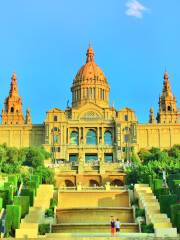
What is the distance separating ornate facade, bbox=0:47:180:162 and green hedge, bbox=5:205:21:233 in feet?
161

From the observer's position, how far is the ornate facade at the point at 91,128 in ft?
Answer: 270

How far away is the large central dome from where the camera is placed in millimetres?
95500

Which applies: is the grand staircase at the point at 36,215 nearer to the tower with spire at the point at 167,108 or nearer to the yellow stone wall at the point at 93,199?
the yellow stone wall at the point at 93,199

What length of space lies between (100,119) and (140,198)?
48956 mm

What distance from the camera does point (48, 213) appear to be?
114 ft

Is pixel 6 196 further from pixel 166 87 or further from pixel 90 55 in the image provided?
pixel 90 55

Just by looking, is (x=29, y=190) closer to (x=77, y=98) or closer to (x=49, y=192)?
(x=49, y=192)

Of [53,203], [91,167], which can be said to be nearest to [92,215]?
[53,203]

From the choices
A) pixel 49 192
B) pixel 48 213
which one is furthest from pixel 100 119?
pixel 48 213

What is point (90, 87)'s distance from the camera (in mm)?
95938

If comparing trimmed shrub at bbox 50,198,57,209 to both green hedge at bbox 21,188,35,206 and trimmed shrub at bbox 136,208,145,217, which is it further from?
trimmed shrub at bbox 136,208,145,217

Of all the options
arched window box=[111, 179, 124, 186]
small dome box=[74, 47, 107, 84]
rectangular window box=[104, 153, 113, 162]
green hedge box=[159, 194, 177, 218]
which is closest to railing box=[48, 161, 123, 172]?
arched window box=[111, 179, 124, 186]

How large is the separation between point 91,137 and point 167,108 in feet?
57.0

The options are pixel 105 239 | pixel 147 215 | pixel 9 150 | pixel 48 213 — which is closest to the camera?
A: pixel 105 239
